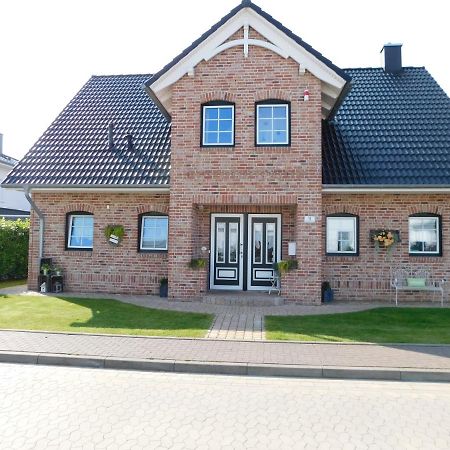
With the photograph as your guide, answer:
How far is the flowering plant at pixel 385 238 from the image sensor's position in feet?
39.0

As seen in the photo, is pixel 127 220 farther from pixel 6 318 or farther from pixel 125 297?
pixel 6 318

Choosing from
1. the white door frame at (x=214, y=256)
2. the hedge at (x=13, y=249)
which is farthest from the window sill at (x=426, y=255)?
the hedge at (x=13, y=249)

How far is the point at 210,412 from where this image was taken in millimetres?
4797

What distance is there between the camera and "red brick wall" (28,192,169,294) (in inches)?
505

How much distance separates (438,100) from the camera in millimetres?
14453

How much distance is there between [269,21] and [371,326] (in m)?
8.24

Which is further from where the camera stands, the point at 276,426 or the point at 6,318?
the point at 6,318

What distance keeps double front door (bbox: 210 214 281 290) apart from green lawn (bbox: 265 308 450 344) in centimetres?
307

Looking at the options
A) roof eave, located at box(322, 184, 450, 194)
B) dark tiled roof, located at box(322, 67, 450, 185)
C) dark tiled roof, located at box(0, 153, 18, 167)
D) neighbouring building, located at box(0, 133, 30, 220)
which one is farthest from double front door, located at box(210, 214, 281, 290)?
dark tiled roof, located at box(0, 153, 18, 167)

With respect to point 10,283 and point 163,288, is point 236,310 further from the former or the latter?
point 10,283

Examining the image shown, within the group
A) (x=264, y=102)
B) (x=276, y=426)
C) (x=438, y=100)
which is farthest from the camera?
(x=438, y=100)

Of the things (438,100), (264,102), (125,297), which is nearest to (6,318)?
(125,297)

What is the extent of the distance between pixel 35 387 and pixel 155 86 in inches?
348

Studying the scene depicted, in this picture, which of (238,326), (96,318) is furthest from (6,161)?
(238,326)
